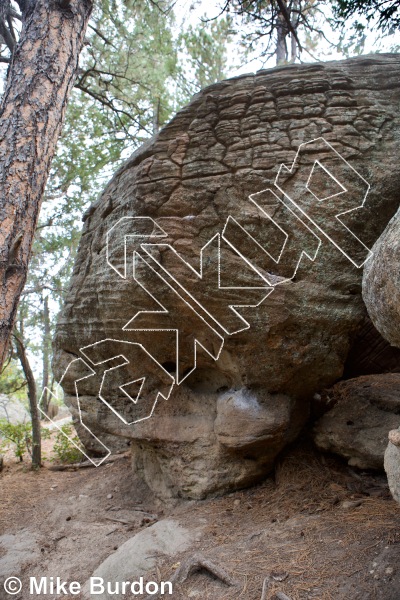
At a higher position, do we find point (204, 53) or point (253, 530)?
point (204, 53)

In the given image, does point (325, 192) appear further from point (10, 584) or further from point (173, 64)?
point (173, 64)

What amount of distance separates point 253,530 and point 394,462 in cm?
166

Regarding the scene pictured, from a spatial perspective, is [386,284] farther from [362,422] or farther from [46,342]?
[46,342]

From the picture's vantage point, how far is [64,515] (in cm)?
508

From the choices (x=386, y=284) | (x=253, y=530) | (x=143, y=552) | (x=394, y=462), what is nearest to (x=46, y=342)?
(x=143, y=552)

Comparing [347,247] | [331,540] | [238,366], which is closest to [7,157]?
[238,366]

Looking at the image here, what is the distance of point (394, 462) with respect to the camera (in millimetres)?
2641

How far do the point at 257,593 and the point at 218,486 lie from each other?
5.10ft

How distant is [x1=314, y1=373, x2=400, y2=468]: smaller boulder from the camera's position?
417cm

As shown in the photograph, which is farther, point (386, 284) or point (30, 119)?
point (30, 119)
